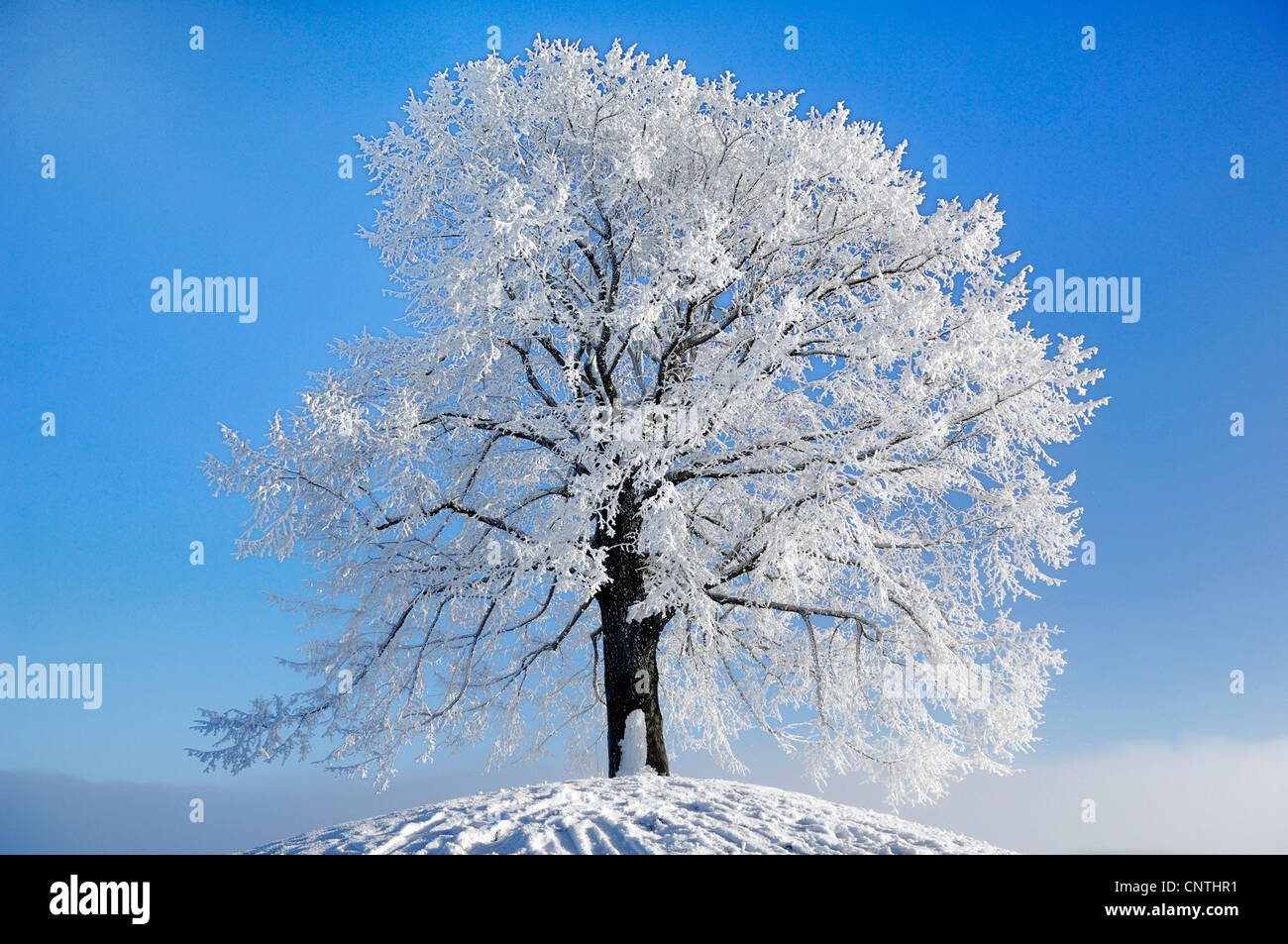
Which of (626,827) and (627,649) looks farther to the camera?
(627,649)

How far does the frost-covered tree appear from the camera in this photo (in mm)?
9758

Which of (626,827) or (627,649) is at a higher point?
(627,649)

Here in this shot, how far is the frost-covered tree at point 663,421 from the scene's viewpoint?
9.76 meters

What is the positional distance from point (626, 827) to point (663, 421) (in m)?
4.15

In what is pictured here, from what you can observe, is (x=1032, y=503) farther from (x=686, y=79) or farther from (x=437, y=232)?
(x=437, y=232)

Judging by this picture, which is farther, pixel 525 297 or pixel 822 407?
pixel 822 407

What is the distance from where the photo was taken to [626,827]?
771cm

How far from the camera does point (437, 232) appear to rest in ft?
38.5

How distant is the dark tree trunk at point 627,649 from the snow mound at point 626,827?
1279 mm

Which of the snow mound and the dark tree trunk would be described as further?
the dark tree trunk

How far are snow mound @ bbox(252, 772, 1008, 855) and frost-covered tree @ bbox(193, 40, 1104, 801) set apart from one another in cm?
180
